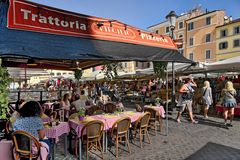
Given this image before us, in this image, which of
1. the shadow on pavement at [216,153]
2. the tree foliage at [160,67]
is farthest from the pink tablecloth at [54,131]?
the tree foliage at [160,67]

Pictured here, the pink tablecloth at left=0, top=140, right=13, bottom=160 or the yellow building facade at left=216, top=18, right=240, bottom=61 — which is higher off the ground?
the yellow building facade at left=216, top=18, right=240, bottom=61

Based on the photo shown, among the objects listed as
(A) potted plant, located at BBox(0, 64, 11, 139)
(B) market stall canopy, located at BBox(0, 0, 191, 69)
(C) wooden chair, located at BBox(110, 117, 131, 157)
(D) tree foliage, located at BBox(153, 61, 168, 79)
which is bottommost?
(C) wooden chair, located at BBox(110, 117, 131, 157)

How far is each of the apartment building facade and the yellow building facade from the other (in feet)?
3.85

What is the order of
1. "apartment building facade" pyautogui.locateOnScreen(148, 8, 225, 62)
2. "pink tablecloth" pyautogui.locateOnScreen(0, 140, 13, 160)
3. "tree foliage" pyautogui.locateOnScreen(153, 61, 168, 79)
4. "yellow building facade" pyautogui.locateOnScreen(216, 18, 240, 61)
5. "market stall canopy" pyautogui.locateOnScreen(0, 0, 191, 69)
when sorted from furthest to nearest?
"apartment building facade" pyautogui.locateOnScreen(148, 8, 225, 62), "yellow building facade" pyautogui.locateOnScreen(216, 18, 240, 61), "tree foliage" pyautogui.locateOnScreen(153, 61, 168, 79), "market stall canopy" pyautogui.locateOnScreen(0, 0, 191, 69), "pink tablecloth" pyautogui.locateOnScreen(0, 140, 13, 160)

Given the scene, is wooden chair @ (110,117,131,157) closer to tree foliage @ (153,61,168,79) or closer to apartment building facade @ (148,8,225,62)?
tree foliage @ (153,61,168,79)

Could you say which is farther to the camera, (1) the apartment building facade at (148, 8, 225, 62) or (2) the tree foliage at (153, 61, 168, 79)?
(1) the apartment building facade at (148, 8, 225, 62)

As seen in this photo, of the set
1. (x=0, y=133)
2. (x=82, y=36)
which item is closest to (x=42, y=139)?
(x=0, y=133)

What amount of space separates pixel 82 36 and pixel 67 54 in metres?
0.87

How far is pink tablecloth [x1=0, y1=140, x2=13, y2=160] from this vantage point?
369 centimetres

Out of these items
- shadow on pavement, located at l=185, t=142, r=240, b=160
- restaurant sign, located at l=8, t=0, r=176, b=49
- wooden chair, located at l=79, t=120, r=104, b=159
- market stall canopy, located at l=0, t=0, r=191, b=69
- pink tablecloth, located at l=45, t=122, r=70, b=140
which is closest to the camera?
market stall canopy, located at l=0, t=0, r=191, b=69

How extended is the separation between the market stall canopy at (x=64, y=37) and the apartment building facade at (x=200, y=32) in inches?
1418

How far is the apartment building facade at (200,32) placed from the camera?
142ft

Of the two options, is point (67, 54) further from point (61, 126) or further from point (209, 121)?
point (209, 121)

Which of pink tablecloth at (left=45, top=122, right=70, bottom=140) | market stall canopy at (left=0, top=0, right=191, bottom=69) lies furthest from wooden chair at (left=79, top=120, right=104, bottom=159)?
market stall canopy at (left=0, top=0, right=191, bottom=69)
